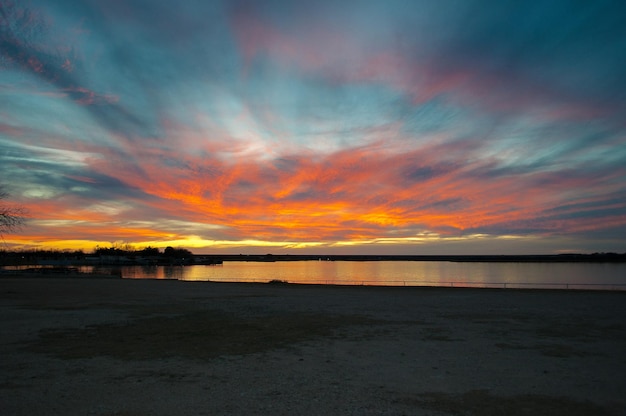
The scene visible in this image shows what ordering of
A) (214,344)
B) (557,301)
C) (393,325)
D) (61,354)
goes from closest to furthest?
1. (61,354)
2. (214,344)
3. (393,325)
4. (557,301)

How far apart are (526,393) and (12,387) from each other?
1103 cm

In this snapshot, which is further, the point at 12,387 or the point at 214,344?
the point at 214,344

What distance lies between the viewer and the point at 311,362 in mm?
Result: 11781

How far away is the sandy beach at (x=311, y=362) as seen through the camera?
838 cm

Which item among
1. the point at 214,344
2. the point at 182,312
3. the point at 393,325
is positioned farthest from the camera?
the point at 182,312

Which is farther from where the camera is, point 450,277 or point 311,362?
point 450,277

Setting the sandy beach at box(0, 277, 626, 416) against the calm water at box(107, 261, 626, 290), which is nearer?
the sandy beach at box(0, 277, 626, 416)

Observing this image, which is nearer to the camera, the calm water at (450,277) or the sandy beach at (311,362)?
the sandy beach at (311,362)

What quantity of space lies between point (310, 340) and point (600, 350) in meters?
9.08

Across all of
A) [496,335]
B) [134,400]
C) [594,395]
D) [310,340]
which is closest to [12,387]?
[134,400]

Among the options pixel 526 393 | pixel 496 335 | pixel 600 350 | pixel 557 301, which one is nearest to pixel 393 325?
pixel 496 335

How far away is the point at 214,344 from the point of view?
14.2 meters

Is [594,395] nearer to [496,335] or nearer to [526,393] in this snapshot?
[526,393]

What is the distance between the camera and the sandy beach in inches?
330
